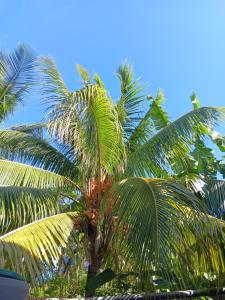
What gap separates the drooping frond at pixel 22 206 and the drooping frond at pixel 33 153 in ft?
5.69

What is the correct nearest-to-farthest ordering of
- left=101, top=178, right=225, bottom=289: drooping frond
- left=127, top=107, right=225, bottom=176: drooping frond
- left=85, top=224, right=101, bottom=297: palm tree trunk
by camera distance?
left=101, top=178, right=225, bottom=289: drooping frond
left=85, top=224, right=101, bottom=297: palm tree trunk
left=127, top=107, right=225, bottom=176: drooping frond

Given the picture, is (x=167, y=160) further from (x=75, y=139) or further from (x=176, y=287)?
(x=176, y=287)

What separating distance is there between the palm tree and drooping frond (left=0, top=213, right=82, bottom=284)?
1 centimetres

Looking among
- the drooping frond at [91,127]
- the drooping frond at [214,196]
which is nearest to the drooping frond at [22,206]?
the drooping frond at [91,127]

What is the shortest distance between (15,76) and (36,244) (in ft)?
16.3

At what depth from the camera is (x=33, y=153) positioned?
8078 mm

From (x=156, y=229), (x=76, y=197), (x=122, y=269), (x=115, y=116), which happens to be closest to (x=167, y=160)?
(x=115, y=116)

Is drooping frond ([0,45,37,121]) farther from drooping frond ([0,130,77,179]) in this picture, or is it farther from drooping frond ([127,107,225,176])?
drooping frond ([127,107,225,176])

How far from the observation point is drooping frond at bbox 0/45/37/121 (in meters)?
9.00

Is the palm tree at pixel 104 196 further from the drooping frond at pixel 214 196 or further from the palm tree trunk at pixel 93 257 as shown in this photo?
the drooping frond at pixel 214 196

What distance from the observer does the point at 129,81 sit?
9281mm

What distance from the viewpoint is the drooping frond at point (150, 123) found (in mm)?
8562

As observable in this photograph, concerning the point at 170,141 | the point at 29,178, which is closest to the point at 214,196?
the point at 170,141

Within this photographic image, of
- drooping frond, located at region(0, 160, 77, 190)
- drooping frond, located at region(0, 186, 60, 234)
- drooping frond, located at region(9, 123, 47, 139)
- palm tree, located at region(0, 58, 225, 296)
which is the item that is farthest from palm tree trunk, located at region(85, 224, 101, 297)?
drooping frond, located at region(9, 123, 47, 139)
